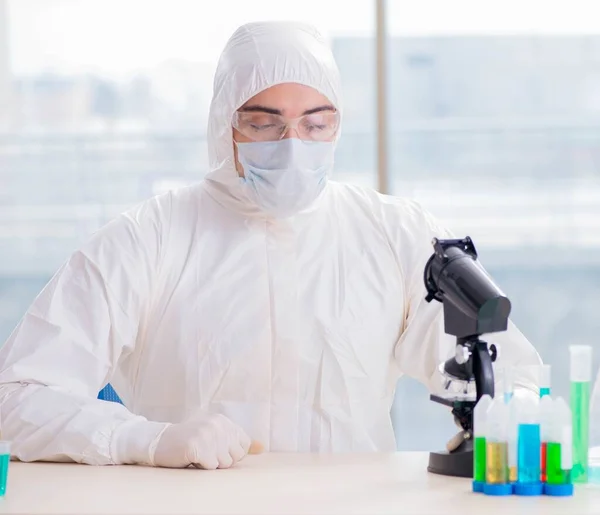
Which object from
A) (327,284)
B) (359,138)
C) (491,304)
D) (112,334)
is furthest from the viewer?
(359,138)

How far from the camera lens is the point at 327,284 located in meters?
2.23

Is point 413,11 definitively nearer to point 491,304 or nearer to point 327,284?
point 327,284

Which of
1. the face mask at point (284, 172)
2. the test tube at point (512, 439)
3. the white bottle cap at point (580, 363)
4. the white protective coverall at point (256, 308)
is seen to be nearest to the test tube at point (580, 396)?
the white bottle cap at point (580, 363)

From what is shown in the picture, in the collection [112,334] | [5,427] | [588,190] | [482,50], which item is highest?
[482,50]

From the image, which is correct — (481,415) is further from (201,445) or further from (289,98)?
(289,98)

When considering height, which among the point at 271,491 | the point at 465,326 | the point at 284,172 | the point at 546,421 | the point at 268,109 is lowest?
the point at 271,491

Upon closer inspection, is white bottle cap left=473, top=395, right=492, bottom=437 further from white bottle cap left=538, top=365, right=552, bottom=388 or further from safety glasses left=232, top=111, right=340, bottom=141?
safety glasses left=232, top=111, right=340, bottom=141

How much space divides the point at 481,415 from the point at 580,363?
17 cm

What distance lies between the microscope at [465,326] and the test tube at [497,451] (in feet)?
0.40

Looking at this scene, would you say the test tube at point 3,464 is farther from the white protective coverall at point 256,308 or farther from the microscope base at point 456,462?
the microscope base at point 456,462

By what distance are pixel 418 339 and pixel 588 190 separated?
2.00 meters

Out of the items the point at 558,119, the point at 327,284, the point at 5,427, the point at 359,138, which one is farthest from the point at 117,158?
the point at 5,427

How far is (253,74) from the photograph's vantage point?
7.20 feet

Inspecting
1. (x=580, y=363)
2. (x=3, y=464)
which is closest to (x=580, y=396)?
(x=580, y=363)
